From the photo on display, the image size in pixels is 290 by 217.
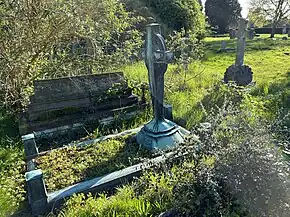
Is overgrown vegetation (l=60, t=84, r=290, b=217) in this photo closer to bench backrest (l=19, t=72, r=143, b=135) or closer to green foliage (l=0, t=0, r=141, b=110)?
bench backrest (l=19, t=72, r=143, b=135)

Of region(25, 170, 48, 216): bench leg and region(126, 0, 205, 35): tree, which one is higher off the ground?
region(126, 0, 205, 35): tree

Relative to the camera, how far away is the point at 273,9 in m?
24.4

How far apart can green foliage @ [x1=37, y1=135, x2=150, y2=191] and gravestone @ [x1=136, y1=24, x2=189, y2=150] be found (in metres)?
0.21

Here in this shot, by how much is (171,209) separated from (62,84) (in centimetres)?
317

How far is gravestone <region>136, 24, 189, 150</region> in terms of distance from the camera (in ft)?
10.7

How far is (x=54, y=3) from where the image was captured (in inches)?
183

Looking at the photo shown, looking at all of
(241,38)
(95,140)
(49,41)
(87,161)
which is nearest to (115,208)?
(87,161)

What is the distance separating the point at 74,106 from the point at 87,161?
1.64m

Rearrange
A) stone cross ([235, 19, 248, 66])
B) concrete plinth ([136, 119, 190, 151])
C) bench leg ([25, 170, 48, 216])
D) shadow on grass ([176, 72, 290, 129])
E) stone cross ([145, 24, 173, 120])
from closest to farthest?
1. bench leg ([25, 170, 48, 216])
2. stone cross ([145, 24, 173, 120])
3. concrete plinth ([136, 119, 190, 151])
4. shadow on grass ([176, 72, 290, 129])
5. stone cross ([235, 19, 248, 66])

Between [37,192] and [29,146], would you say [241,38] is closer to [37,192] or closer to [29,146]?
[29,146]

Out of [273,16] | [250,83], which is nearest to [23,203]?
[250,83]

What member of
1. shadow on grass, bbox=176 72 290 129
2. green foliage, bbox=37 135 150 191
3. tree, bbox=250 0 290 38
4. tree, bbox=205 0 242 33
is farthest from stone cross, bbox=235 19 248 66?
tree, bbox=205 0 242 33

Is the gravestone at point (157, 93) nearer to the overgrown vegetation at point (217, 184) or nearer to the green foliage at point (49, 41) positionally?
the overgrown vegetation at point (217, 184)

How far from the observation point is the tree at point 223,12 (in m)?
30.1
